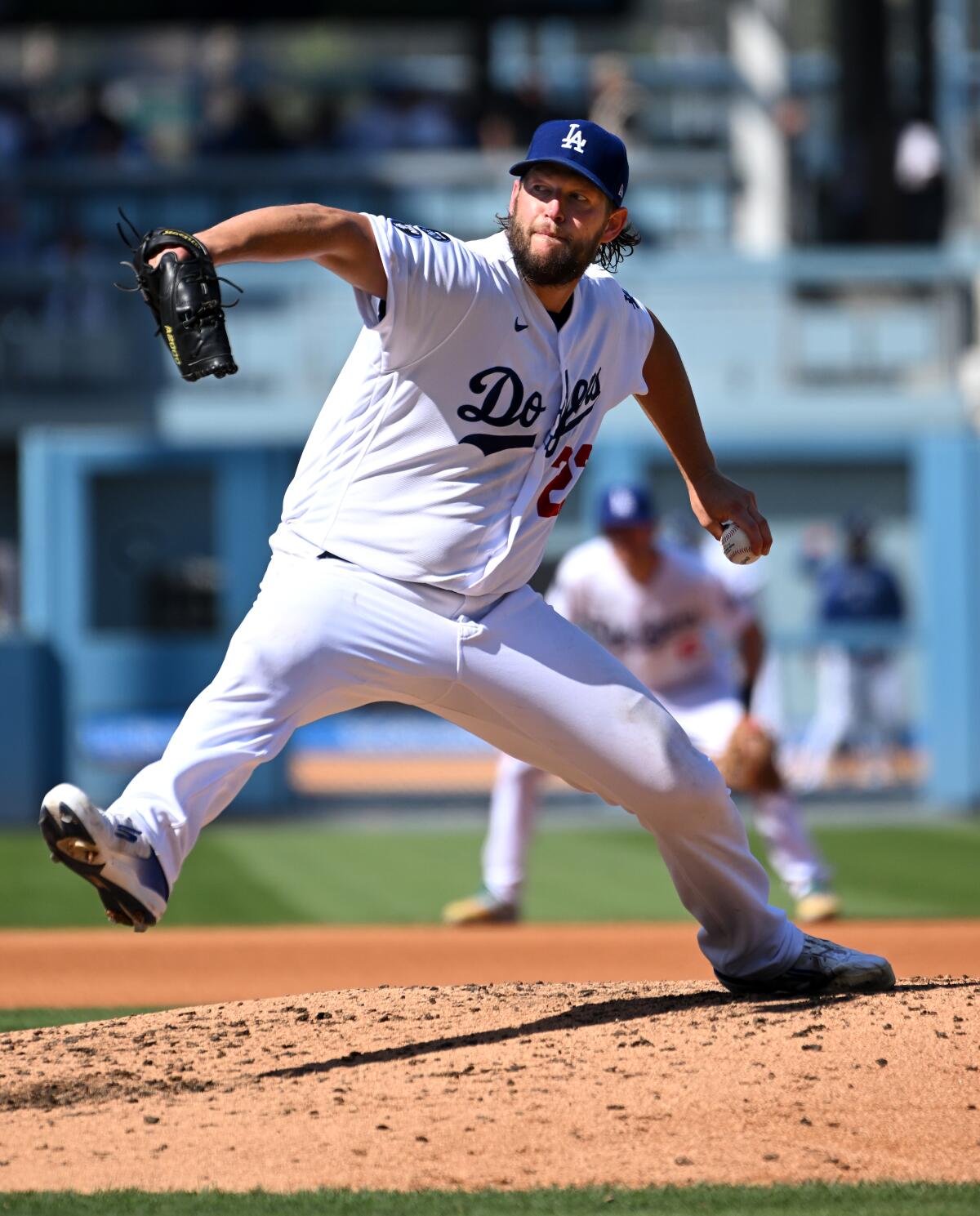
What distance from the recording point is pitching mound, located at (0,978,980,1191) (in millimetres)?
3701

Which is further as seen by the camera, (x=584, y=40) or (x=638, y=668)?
(x=584, y=40)

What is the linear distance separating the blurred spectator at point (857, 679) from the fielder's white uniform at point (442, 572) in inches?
360

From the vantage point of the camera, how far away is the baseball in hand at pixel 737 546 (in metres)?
4.62

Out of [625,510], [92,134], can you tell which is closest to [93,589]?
[625,510]

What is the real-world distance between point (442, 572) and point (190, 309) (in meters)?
0.96

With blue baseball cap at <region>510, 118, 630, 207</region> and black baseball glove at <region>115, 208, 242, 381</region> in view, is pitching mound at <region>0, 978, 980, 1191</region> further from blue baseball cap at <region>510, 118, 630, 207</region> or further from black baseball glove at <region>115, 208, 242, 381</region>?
blue baseball cap at <region>510, 118, 630, 207</region>

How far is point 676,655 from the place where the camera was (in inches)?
331

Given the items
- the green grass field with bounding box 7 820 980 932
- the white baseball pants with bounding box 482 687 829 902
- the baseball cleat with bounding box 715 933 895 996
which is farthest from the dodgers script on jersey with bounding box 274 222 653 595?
the green grass field with bounding box 7 820 980 932

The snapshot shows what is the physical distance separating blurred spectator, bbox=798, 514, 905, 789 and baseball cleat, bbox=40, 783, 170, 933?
9990 millimetres

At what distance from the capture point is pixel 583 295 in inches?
176

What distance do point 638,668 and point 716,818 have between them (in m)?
3.92

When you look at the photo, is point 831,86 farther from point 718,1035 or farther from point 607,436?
point 718,1035

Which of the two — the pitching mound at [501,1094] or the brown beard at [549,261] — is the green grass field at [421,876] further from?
the brown beard at [549,261]

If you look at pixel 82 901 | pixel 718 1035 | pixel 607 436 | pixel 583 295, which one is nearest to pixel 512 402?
pixel 583 295
